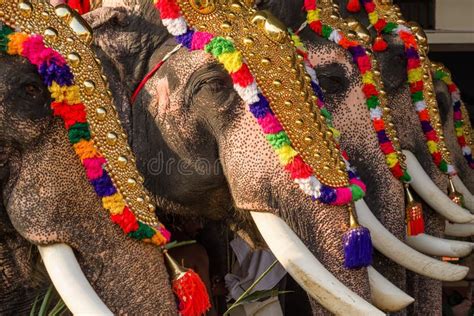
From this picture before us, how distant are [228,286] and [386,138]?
2.14ft

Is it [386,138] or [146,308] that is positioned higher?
[146,308]

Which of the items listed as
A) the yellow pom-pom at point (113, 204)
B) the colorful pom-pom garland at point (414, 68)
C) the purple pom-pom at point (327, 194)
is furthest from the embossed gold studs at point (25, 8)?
the colorful pom-pom garland at point (414, 68)

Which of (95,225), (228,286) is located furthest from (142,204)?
(228,286)

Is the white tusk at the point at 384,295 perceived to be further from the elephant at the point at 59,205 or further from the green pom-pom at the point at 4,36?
the green pom-pom at the point at 4,36

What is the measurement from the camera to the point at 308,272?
335cm

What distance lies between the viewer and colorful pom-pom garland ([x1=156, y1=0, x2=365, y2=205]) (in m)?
3.45

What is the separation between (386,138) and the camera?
14.1ft

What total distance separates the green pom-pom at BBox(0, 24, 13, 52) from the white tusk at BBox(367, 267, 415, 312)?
1.10 metres

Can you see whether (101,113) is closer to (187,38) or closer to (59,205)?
(59,205)

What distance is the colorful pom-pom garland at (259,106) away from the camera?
3.45 metres

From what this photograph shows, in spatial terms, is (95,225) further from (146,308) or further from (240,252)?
(240,252)

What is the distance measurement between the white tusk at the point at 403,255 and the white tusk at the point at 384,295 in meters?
0.43

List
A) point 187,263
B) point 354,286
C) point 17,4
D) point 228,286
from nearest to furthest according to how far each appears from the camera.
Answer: point 17,4 → point 354,286 → point 187,263 → point 228,286

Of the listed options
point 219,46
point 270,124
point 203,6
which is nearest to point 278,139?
point 270,124
